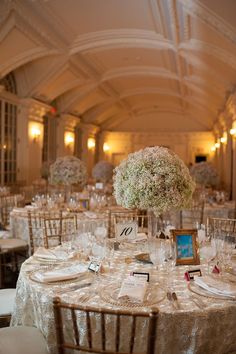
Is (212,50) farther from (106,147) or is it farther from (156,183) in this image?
(106,147)

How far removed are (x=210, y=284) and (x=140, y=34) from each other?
22.7 feet

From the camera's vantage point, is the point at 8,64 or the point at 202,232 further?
the point at 8,64

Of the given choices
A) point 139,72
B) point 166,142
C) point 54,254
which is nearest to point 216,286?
point 54,254

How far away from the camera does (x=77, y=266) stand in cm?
274

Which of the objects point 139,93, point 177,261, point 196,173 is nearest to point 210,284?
point 177,261

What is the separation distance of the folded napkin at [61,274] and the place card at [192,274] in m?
0.72

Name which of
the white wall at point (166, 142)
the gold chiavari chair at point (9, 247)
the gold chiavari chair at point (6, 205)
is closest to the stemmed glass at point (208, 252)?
the gold chiavari chair at point (9, 247)

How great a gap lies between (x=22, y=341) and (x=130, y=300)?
0.73 meters

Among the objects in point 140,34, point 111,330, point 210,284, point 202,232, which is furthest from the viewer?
point 140,34

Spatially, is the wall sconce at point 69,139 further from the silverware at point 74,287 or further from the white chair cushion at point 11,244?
the silverware at point 74,287

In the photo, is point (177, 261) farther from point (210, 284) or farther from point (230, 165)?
point (230, 165)

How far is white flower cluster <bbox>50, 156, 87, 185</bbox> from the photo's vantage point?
22.1ft

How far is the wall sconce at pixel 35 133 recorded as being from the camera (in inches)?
464

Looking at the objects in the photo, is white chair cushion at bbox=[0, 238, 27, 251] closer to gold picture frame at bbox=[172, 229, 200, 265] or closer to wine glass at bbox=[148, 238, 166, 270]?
wine glass at bbox=[148, 238, 166, 270]
